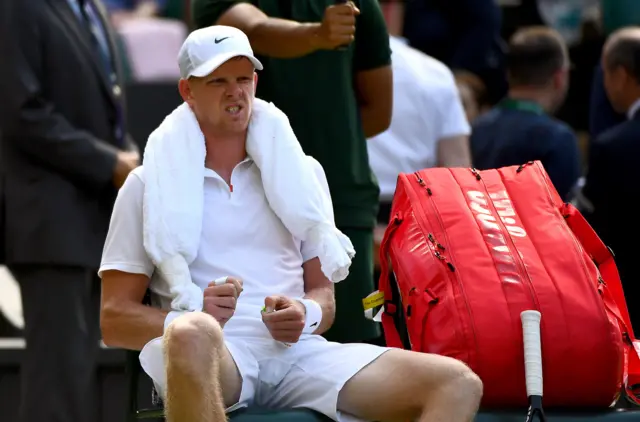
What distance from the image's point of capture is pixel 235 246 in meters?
4.12

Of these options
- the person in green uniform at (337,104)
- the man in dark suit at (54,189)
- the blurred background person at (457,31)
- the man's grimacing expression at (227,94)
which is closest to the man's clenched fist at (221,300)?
the man's grimacing expression at (227,94)

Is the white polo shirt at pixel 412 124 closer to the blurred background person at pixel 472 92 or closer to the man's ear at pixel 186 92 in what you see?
the blurred background person at pixel 472 92

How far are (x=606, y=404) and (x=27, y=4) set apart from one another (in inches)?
93.9

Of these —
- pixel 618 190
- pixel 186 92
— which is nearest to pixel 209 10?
pixel 186 92

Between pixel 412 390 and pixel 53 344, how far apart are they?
185 cm

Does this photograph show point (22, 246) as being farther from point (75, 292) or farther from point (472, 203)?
point (472, 203)

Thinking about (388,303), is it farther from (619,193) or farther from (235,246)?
(619,193)

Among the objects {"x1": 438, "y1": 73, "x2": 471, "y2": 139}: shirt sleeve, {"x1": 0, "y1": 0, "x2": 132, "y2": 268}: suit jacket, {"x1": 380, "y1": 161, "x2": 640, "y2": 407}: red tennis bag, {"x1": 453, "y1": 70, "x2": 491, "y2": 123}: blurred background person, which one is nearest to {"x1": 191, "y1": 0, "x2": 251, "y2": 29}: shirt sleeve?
{"x1": 0, "y1": 0, "x2": 132, "y2": 268}: suit jacket

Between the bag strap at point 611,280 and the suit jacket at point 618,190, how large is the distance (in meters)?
1.02

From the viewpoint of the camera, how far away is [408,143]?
6.29 metres

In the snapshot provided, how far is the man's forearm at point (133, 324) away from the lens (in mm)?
3982

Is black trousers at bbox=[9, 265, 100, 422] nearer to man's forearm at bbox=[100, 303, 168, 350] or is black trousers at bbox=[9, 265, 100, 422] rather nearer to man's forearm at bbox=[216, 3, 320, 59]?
man's forearm at bbox=[216, 3, 320, 59]

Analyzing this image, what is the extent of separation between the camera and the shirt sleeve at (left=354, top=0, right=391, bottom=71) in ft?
16.1

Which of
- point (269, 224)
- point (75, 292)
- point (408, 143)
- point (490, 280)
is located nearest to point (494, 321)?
point (490, 280)
